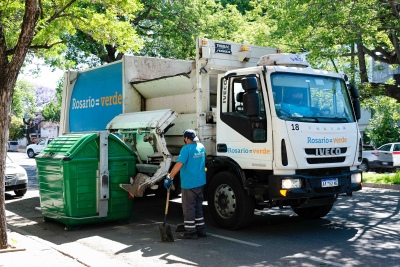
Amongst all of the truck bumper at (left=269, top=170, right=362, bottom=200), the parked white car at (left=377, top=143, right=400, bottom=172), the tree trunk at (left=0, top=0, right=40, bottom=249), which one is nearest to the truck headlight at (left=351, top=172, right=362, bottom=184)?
the truck bumper at (left=269, top=170, right=362, bottom=200)

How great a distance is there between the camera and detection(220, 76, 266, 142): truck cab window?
7.32 m

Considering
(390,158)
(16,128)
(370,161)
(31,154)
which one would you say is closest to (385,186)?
(370,161)

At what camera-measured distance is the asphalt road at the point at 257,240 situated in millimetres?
6113

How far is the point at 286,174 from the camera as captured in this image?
279 inches

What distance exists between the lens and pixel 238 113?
7.65m

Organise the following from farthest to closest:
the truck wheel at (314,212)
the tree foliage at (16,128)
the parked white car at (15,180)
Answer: the tree foliage at (16,128) < the parked white car at (15,180) < the truck wheel at (314,212)

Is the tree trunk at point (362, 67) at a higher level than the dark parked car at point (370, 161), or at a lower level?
higher

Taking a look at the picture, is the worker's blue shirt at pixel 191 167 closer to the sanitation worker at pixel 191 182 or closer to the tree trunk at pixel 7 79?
the sanitation worker at pixel 191 182

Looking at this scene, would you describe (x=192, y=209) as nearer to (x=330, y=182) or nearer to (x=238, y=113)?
(x=238, y=113)

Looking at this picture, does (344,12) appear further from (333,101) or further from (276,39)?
(333,101)

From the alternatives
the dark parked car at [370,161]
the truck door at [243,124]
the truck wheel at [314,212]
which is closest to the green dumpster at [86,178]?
the truck door at [243,124]

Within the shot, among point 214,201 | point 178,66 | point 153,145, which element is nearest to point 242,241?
point 214,201

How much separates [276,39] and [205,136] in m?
10.0

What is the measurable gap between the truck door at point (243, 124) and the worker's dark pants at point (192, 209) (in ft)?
2.84
